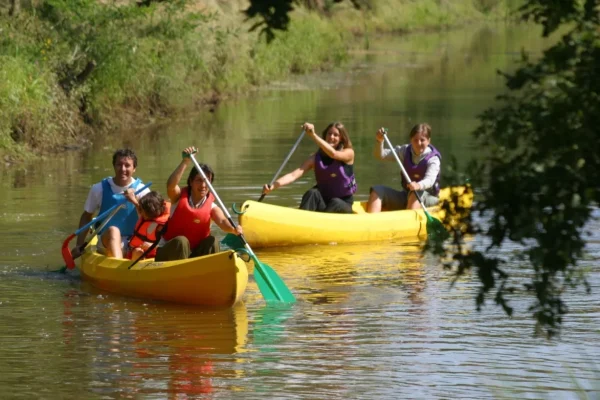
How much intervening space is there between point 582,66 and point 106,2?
16.6 metres

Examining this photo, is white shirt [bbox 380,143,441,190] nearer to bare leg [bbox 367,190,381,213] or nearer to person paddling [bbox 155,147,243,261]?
bare leg [bbox 367,190,381,213]

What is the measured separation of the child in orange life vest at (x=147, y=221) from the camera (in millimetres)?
9445

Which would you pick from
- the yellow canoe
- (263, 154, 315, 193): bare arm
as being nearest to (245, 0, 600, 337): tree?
the yellow canoe

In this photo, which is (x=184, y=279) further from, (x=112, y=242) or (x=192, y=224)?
(x=112, y=242)

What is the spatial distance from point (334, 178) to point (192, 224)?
2.81m

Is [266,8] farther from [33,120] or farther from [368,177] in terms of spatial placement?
[33,120]

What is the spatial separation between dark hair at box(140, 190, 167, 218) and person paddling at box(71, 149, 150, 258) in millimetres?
278

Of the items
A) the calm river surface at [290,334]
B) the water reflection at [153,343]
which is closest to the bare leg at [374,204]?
the calm river surface at [290,334]

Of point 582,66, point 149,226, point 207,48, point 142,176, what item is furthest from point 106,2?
point 582,66

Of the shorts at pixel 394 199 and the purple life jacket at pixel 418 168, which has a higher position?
the purple life jacket at pixel 418 168

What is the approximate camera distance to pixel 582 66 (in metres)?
4.35

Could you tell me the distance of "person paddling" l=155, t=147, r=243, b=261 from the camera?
30.4 ft

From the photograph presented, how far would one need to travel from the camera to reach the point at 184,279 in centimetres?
905

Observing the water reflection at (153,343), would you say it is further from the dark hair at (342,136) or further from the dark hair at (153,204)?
the dark hair at (342,136)
